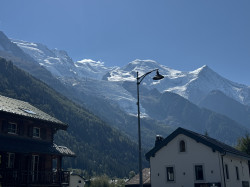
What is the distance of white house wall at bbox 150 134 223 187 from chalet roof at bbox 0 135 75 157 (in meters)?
10.8

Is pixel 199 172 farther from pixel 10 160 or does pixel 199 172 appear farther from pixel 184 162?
pixel 10 160

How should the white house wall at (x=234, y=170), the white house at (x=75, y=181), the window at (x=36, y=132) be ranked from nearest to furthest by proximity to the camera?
the window at (x=36, y=132)
the white house wall at (x=234, y=170)
the white house at (x=75, y=181)

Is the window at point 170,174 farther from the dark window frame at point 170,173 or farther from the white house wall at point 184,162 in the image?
the white house wall at point 184,162

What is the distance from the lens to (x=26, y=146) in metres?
35.1

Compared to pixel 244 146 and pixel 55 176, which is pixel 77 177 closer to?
pixel 244 146

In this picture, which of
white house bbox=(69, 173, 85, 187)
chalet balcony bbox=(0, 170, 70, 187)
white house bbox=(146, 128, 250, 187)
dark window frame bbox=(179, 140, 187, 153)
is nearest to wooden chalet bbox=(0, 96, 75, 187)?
chalet balcony bbox=(0, 170, 70, 187)

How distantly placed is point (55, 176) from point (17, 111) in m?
8.48

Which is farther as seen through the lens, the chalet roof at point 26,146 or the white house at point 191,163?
the white house at point 191,163

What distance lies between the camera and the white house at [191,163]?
37.3 metres

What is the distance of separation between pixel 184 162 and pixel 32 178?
55.4 feet

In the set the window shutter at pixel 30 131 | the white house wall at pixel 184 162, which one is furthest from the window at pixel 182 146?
the window shutter at pixel 30 131

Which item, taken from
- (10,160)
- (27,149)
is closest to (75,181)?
(10,160)

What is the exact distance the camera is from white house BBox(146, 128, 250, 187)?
37312 millimetres

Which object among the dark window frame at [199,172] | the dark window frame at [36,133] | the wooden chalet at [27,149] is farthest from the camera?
the dark window frame at [36,133]
